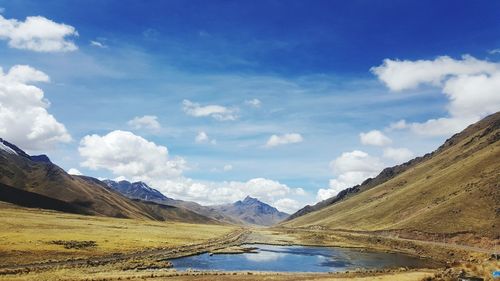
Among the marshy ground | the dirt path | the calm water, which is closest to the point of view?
the marshy ground

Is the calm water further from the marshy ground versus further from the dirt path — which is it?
the marshy ground

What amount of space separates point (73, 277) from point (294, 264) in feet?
173

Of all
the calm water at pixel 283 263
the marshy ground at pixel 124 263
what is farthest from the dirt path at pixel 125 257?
the calm water at pixel 283 263

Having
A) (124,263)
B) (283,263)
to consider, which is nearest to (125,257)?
(124,263)

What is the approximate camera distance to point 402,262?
112 m

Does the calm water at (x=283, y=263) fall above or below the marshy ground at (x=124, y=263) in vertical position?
below

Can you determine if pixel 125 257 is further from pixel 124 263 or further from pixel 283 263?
pixel 283 263

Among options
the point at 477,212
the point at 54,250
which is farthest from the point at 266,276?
the point at 477,212

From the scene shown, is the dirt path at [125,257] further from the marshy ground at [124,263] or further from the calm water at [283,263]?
the calm water at [283,263]

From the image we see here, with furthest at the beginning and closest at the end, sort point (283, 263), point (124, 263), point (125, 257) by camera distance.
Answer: point (283, 263) → point (125, 257) → point (124, 263)

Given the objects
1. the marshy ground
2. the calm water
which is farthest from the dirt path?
the calm water

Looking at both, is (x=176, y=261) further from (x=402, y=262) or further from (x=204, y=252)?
(x=402, y=262)

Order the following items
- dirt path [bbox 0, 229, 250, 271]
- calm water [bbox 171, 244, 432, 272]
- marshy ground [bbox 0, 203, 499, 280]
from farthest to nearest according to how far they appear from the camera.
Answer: calm water [bbox 171, 244, 432, 272], dirt path [bbox 0, 229, 250, 271], marshy ground [bbox 0, 203, 499, 280]

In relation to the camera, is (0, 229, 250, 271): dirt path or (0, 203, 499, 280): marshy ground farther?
(0, 229, 250, 271): dirt path
